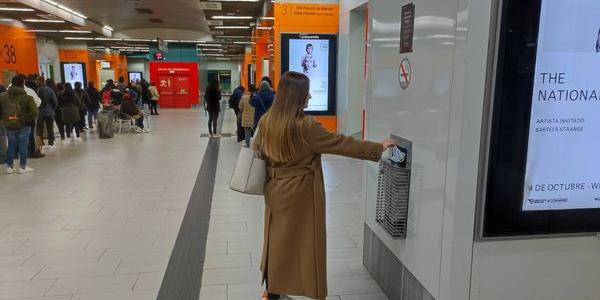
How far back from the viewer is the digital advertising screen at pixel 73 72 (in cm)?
2757

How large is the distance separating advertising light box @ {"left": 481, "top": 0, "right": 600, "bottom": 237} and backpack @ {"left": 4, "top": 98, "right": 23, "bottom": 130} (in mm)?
7124

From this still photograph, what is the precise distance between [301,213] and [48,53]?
26.3 metres

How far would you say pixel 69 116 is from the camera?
10.5 metres

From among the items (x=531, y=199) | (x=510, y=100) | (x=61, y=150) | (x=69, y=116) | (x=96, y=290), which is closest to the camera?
(x=510, y=100)

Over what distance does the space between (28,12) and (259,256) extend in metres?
14.3

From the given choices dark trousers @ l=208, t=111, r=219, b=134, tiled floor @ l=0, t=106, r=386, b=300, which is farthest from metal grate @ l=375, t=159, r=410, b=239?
dark trousers @ l=208, t=111, r=219, b=134

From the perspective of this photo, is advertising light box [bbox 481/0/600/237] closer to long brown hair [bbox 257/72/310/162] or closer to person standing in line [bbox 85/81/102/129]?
long brown hair [bbox 257/72/310/162]

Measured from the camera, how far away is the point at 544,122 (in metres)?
2.05

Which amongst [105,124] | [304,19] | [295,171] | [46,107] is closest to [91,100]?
[105,124]

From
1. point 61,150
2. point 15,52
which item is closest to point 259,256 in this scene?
point 61,150

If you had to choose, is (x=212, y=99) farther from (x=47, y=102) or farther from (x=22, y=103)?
(x=22, y=103)

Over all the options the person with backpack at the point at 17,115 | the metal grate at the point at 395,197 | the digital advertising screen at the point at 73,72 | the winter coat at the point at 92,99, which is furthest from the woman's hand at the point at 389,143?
the digital advertising screen at the point at 73,72

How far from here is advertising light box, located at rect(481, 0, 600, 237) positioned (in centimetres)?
195

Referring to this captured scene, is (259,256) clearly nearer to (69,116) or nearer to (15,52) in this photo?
(69,116)
